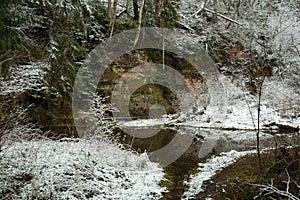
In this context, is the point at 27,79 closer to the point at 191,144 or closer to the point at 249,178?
the point at 191,144

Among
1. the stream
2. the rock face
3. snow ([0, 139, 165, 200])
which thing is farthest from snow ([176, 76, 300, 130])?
snow ([0, 139, 165, 200])

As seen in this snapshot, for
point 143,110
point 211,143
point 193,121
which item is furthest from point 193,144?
point 143,110

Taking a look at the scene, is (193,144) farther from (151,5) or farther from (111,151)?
(151,5)

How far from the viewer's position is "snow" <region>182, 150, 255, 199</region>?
19.7ft

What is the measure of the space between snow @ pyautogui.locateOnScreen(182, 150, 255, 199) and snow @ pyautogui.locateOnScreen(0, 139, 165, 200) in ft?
2.09

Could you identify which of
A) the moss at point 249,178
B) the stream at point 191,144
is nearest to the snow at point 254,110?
the stream at point 191,144

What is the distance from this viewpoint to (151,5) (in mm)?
16000

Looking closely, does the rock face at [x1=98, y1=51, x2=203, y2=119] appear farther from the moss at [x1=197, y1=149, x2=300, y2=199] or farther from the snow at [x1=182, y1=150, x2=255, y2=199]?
the moss at [x1=197, y1=149, x2=300, y2=199]

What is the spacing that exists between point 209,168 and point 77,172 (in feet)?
10.5

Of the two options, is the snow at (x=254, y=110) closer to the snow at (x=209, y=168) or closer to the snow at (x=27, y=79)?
the snow at (x=209, y=168)

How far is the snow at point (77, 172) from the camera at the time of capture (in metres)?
5.09

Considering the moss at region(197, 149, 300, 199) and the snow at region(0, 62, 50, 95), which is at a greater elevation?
the snow at region(0, 62, 50, 95)

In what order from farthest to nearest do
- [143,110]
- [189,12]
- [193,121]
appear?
[189,12] < [143,110] < [193,121]

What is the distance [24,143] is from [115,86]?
27.8ft
